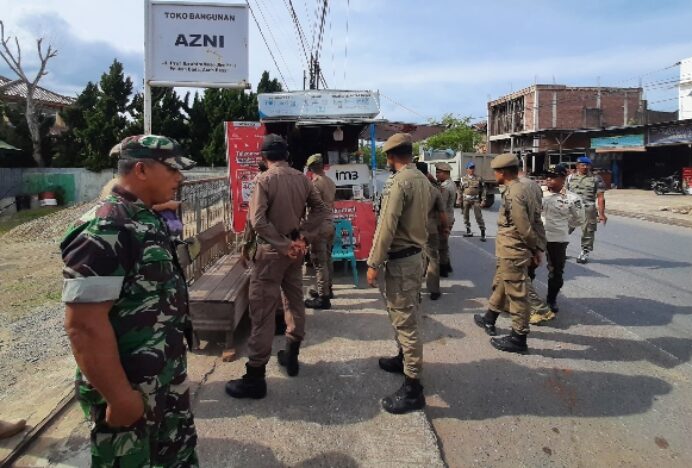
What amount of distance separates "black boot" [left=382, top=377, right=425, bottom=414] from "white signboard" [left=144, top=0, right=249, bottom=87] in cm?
352

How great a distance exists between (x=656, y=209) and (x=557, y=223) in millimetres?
A: 14466

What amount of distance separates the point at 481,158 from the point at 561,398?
17.5 metres

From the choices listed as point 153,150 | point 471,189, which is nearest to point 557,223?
point 153,150

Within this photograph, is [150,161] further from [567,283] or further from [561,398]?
[567,283]

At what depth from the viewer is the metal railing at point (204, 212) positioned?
18.2 ft

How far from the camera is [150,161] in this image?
5.81 ft

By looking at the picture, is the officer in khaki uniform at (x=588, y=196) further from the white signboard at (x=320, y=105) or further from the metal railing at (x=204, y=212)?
the metal railing at (x=204, y=212)

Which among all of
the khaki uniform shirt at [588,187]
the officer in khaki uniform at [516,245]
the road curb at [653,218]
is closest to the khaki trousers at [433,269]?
the officer in khaki uniform at [516,245]

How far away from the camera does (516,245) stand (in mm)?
4301

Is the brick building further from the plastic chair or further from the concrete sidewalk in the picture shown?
the plastic chair

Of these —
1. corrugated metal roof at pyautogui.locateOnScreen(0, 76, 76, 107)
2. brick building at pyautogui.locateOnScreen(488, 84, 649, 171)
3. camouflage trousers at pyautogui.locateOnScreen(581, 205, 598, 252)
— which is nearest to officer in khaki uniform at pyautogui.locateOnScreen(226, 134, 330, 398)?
camouflage trousers at pyautogui.locateOnScreen(581, 205, 598, 252)

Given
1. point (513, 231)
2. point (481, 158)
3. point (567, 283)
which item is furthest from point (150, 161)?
point (481, 158)

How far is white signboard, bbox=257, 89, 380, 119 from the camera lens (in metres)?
6.55

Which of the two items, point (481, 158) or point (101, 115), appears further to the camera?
point (101, 115)
